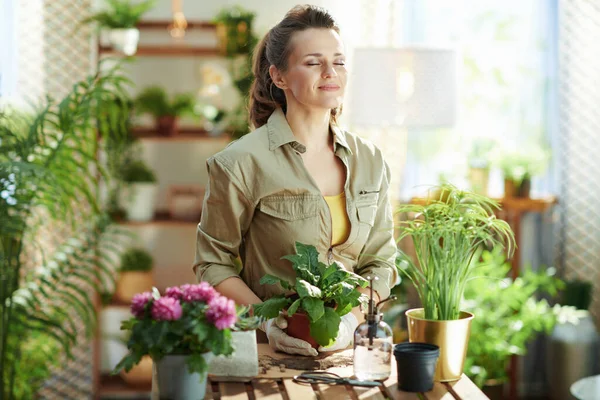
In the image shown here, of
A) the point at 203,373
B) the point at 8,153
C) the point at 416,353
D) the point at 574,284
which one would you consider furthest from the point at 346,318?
the point at 574,284

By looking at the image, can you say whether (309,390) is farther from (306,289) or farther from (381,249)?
(381,249)

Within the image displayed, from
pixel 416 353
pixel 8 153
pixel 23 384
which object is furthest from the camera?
pixel 23 384

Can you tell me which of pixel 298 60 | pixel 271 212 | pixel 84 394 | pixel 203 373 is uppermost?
pixel 298 60

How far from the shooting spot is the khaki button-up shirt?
2.00 m

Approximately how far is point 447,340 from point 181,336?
21.2 inches

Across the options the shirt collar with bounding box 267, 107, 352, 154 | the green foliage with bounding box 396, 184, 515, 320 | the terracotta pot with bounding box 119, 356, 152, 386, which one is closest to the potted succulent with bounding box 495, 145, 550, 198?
the terracotta pot with bounding box 119, 356, 152, 386

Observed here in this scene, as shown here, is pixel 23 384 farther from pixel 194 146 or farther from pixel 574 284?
pixel 574 284

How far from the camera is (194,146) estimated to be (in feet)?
16.2

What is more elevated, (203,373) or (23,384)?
(203,373)

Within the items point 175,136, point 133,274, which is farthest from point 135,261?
point 175,136

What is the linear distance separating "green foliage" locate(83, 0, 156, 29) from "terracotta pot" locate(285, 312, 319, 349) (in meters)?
3.05

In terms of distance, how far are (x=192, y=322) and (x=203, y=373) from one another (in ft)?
0.30

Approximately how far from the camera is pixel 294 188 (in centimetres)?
199

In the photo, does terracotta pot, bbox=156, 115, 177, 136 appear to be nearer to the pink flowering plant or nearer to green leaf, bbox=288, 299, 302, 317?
green leaf, bbox=288, 299, 302, 317
